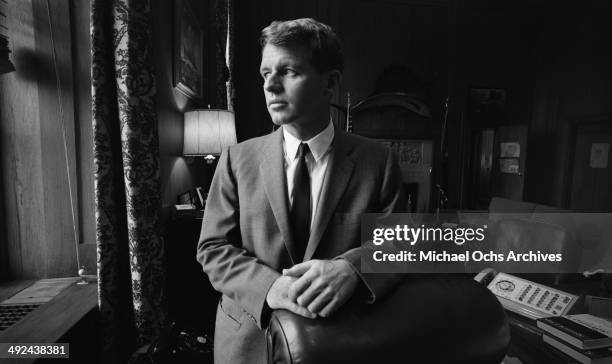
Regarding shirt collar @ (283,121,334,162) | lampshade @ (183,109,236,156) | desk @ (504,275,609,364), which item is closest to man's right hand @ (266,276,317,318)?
shirt collar @ (283,121,334,162)

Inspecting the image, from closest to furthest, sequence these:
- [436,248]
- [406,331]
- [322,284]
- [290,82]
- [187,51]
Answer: [406,331] → [322,284] → [290,82] → [187,51] → [436,248]

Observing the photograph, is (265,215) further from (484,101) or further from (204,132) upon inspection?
(484,101)

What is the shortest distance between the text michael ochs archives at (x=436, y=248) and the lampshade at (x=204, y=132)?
1.42 metres

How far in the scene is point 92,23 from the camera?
1249 millimetres

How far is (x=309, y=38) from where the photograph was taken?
83 centimetres

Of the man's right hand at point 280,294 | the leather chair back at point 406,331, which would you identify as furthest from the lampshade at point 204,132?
the leather chair back at point 406,331

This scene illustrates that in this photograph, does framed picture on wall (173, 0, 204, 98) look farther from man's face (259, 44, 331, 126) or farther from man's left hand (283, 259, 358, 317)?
man's left hand (283, 259, 358, 317)

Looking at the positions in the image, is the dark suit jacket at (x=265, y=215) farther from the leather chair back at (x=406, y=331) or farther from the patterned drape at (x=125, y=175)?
the patterned drape at (x=125, y=175)

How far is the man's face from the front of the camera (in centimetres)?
82

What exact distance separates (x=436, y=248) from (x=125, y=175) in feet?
8.17

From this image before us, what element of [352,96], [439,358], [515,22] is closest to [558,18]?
[515,22]

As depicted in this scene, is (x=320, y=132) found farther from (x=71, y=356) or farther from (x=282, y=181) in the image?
(x=71, y=356)

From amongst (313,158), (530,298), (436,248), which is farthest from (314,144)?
(436,248)

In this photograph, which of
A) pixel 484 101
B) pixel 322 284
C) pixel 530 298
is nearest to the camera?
pixel 322 284
